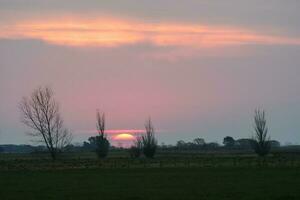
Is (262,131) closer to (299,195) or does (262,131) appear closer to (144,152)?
(144,152)

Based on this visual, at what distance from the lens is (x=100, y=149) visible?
343ft

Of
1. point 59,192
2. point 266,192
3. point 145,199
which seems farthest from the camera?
point 59,192

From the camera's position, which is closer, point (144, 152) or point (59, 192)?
point (59, 192)

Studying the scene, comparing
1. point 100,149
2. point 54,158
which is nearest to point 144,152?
point 100,149

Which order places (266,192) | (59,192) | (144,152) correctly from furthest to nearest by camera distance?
(144,152) → (59,192) → (266,192)

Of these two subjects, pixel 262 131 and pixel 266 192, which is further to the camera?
pixel 262 131

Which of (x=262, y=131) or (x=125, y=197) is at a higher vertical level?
(x=262, y=131)

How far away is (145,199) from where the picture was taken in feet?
85.6

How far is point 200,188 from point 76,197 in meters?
7.39

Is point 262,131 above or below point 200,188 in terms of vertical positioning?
above

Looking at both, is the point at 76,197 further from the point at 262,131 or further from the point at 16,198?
the point at 262,131

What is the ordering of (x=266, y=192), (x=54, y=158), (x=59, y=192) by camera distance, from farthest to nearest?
(x=54, y=158) < (x=59, y=192) < (x=266, y=192)

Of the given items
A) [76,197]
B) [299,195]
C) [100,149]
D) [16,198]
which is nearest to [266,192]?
[299,195]

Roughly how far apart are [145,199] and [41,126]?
74368 mm
